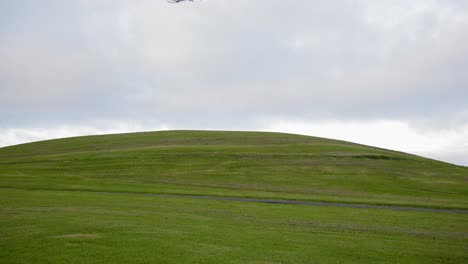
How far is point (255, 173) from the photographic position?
64438mm

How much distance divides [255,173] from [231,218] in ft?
126

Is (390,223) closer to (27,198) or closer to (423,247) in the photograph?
(423,247)

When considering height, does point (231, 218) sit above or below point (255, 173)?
below

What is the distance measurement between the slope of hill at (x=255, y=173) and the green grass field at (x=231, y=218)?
319mm

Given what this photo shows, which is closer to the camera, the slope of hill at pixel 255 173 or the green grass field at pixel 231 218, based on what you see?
the green grass field at pixel 231 218

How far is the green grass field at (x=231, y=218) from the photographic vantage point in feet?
53.5

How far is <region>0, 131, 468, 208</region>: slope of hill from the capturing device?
47.4 m

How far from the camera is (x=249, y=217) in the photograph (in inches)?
1082

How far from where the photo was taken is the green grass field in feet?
53.5

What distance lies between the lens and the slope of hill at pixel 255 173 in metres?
47.4

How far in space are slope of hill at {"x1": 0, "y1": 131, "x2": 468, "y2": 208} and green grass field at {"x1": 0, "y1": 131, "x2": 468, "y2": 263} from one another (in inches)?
12.6

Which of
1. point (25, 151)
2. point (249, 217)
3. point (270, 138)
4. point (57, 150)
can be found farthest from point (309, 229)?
point (25, 151)

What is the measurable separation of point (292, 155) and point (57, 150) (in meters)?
62.4

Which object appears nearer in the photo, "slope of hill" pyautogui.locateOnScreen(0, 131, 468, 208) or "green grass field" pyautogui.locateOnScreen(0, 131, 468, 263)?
"green grass field" pyautogui.locateOnScreen(0, 131, 468, 263)
